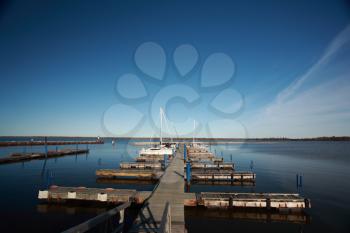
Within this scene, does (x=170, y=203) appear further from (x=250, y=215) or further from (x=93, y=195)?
(x=93, y=195)

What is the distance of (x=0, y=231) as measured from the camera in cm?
1289

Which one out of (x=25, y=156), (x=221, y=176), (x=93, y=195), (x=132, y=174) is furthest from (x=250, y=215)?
(x=25, y=156)

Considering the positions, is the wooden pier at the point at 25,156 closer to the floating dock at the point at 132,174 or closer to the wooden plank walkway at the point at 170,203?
the floating dock at the point at 132,174

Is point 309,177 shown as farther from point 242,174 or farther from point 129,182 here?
point 129,182

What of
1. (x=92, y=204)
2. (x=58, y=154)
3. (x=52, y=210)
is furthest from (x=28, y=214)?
(x=58, y=154)

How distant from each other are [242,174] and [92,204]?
16893 mm

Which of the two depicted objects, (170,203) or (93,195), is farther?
(93,195)

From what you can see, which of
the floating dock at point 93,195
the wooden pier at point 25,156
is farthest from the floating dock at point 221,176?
the wooden pier at point 25,156

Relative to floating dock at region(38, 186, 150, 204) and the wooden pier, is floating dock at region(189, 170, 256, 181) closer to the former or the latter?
floating dock at region(38, 186, 150, 204)

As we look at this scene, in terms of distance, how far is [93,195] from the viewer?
53.5 feet

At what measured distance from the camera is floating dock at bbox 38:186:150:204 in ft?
50.8

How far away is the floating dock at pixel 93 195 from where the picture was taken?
1549cm

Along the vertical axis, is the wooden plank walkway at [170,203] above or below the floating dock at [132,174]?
above

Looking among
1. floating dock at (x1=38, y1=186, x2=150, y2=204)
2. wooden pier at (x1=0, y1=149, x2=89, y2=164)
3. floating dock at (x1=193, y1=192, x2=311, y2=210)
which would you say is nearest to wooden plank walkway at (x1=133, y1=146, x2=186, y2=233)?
floating dock at (x1=38, y1=186, x2=150, y2=204)
